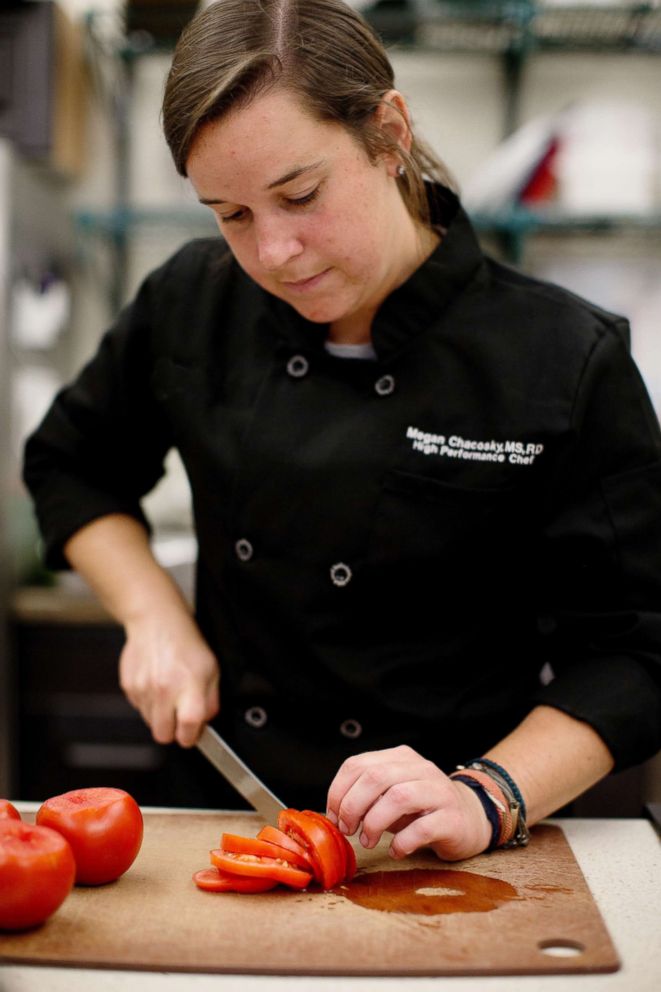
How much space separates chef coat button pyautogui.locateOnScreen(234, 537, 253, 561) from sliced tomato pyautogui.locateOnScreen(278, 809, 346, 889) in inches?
14.5

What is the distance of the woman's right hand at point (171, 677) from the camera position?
47.1 inches

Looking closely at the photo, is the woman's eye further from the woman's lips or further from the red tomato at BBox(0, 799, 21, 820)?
the red tomato at BBox(0, 799, 21, 820)

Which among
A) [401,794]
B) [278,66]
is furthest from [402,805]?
[278,66]

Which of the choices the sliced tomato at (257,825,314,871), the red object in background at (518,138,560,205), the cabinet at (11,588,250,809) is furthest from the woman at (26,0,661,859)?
the red object in background at (518,138,560,205)

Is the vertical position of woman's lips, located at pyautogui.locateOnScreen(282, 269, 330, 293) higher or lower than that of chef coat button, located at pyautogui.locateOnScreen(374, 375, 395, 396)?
higher

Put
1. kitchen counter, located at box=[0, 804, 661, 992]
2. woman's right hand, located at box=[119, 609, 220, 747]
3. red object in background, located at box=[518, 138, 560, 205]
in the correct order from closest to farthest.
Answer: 1. kitchen counter, located at box=[0, 804, 661, 992]
2. woman's right hand, located at box=[119, 609, 220, 747]
3. red object in background, located at box=[518, 138, 560, 205]

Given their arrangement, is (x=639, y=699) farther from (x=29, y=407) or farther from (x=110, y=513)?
(x=29, y=407)

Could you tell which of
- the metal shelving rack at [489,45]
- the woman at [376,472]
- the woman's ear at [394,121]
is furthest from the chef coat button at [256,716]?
the metal shelving rack at [489,45]

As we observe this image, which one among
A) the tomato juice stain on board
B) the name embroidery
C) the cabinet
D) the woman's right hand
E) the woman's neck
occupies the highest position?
the woman's neck

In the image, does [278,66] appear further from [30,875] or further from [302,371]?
[30,875]

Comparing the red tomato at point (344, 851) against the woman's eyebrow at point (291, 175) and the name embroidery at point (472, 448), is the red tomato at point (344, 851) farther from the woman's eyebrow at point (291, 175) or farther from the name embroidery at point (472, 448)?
the woman's eyebrow at point (291, 175)

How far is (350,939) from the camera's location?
814 millimetres

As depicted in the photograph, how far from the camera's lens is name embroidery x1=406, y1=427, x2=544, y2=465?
3.80 ft

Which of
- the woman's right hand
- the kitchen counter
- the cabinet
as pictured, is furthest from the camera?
the cabinet
